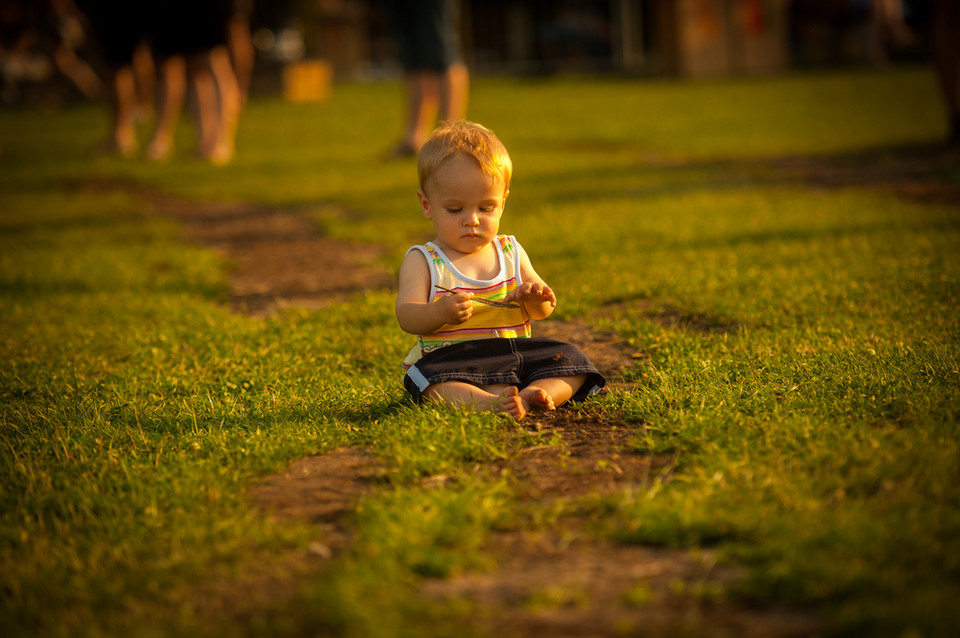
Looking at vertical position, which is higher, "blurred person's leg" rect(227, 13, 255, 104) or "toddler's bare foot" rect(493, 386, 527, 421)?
"blurred person's leg" rect(227, 13, 255, 104)

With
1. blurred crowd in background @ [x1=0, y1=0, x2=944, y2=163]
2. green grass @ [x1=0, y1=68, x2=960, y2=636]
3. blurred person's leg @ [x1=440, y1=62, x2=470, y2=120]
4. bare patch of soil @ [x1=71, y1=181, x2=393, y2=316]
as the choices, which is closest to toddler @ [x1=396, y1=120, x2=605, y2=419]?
green grass @ [x1=0, y1=68, x2=960, y2=636]

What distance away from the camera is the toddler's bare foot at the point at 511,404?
95.0 inches

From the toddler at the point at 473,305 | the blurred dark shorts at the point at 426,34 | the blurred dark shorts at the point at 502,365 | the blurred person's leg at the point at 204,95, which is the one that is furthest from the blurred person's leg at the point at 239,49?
the blurred dark shorts at the point at 502,365

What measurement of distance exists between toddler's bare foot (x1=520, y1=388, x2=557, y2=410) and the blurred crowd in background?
5954 millimetres

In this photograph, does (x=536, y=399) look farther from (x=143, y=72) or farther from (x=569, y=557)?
(x=143, y=72)

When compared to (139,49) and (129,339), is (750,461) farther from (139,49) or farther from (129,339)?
(139,49)

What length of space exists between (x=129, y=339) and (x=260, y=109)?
532 inches

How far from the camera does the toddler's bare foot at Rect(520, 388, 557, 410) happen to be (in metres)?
2.48

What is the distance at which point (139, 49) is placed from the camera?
9531mm

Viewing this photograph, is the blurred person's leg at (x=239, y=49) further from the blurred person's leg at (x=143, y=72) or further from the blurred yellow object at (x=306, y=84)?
the blurred yellow object at (x=306, y=84)

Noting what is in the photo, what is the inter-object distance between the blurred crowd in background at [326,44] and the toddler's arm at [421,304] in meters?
5.64

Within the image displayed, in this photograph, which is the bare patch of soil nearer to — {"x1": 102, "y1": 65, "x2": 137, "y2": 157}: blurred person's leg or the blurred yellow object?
{"x1": 102, "y1": 65, "x2": 137, "y2": 157}: blurred person's leg

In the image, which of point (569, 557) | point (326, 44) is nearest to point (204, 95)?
point (569, 557)

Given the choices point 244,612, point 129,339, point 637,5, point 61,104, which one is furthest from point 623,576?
point 637,5
